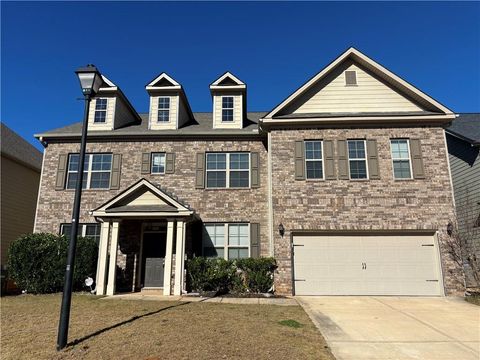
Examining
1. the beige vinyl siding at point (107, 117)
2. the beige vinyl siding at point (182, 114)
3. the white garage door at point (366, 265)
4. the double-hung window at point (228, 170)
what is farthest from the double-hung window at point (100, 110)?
the white garage door at point (366, 265)

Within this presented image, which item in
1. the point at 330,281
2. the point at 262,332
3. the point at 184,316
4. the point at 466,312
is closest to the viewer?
the point at 262,332

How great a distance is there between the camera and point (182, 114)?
16.1m

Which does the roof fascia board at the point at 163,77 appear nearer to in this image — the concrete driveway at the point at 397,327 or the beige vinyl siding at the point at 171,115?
the beige vinyl siding at the point at 171,115

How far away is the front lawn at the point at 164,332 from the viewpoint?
5.54 m

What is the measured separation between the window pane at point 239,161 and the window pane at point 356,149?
13.5ft

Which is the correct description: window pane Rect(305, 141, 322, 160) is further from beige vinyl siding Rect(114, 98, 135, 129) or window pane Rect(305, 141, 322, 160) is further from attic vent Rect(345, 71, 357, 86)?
beige vinyl siding Rect(114, 98, 135, 129)

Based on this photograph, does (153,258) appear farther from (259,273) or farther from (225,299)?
(259,273)

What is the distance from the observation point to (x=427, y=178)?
12672mm

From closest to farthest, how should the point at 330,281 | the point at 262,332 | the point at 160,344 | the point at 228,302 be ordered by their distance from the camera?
the point at 160,344 < the point at 262,332 < the point at 228,302 < the point at 330,281

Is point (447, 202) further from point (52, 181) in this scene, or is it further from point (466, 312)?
point (52, 181)

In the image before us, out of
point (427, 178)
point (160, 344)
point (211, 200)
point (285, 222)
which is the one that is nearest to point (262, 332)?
point (160, 344)

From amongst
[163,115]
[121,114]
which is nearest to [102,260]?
[163,115]

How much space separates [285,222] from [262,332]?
6113 millimetres

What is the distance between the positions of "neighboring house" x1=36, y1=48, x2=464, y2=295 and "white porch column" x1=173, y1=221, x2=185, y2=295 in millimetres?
49
